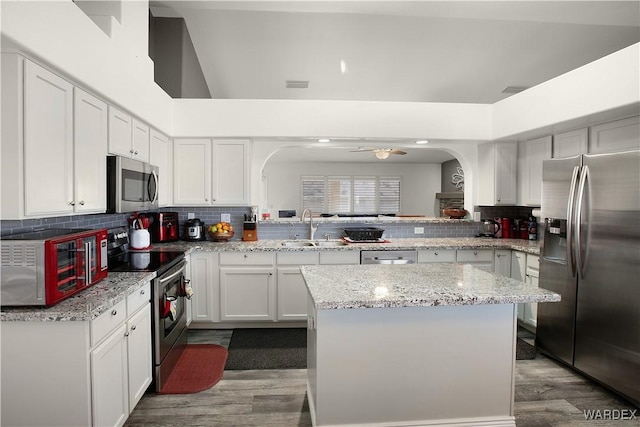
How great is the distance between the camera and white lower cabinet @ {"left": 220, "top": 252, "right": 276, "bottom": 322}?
3496mm

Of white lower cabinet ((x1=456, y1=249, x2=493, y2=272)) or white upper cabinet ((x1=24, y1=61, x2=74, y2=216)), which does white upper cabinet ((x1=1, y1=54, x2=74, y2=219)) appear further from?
white lower cabinet ((x1=456, y1=249, x2=493, y2=272))

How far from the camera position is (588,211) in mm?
Answer: 2465

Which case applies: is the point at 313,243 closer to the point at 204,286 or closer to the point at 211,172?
the point at 204,286

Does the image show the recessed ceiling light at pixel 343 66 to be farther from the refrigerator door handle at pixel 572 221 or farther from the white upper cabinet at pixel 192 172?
the refrigerator door handle at pixel 572 221

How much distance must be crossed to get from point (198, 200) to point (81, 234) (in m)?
2.00

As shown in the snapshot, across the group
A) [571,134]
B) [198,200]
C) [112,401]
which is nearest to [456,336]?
[112,401]

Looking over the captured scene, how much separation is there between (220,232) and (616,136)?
3.73m

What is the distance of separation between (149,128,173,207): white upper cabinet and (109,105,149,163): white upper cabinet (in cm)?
16

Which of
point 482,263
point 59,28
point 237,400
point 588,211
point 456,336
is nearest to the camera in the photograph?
point 59,28

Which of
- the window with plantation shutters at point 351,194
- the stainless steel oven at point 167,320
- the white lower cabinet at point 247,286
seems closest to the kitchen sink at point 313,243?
the white lower cabinet at point 247,286

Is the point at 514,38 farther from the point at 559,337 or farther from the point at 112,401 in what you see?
the point at 112,401

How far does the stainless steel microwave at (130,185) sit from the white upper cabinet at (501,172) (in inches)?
143

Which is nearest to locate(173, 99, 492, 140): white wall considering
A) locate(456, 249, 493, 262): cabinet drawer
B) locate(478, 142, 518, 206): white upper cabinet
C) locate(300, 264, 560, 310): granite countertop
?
locate(478, 142, 518, 206): white upper cabinet

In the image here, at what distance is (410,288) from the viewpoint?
1.82 meters
